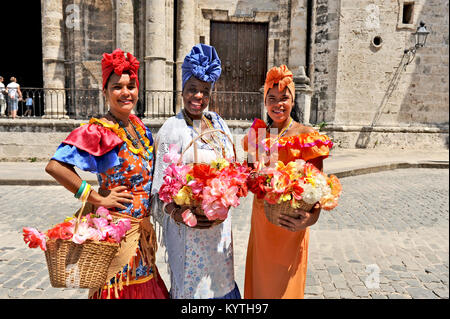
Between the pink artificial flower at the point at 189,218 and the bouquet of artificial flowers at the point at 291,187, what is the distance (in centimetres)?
39

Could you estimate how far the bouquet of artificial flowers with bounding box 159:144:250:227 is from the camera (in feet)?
6.26

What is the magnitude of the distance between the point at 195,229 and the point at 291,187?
0.72 m

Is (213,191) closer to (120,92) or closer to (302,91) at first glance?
(120,92)

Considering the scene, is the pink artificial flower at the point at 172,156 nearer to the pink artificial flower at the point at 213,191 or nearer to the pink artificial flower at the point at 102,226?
the pink artificial flower at the point at 213,191

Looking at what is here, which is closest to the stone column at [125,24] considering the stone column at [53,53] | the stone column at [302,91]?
the stone column at [53,53]

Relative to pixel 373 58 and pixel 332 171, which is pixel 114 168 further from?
pixel 373 58

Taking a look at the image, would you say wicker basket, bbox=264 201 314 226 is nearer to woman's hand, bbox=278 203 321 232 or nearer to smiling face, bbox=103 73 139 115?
woman's hand, bbox=278 203 321 232

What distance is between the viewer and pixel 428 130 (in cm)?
1463

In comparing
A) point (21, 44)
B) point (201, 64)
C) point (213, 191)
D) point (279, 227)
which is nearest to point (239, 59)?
point (21, 44)

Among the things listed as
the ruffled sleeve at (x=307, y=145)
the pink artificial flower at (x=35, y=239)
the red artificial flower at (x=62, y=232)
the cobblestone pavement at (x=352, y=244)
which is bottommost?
the cobblestone pavement at (x=352, y=244)

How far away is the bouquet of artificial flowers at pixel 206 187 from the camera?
6.26ft

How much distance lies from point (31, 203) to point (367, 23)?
13349 mm

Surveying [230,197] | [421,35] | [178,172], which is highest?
[421,35]

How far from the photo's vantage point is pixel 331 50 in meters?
14.1
